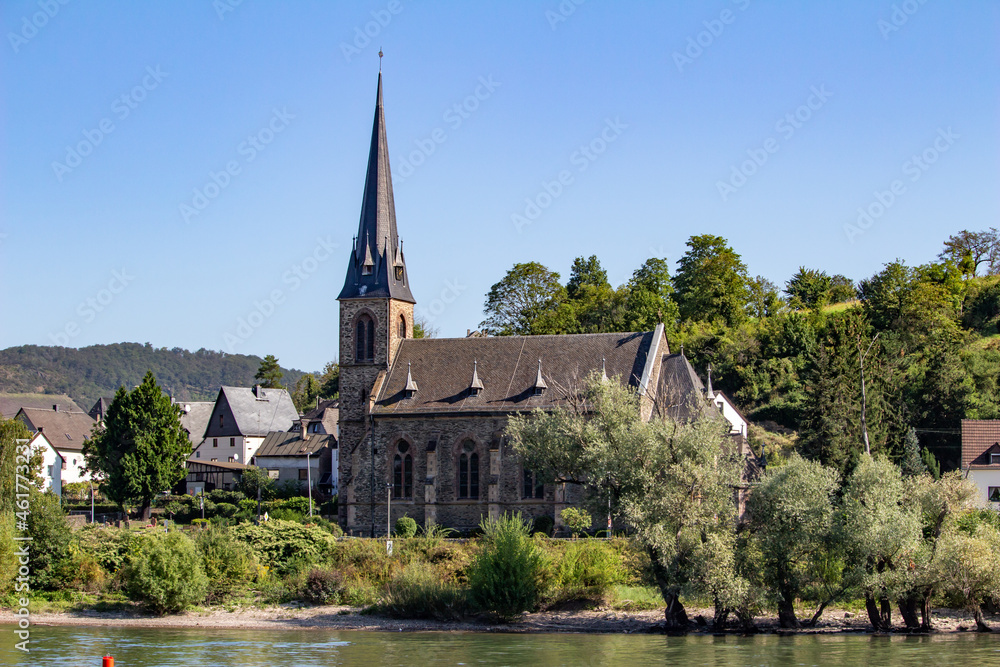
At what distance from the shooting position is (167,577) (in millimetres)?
41031

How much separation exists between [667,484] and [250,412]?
5849cm

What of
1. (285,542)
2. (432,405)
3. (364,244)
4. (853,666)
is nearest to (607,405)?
(853,666)

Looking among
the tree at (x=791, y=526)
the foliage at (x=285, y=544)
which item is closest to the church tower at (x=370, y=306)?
the foliage at (x=285, y=544)

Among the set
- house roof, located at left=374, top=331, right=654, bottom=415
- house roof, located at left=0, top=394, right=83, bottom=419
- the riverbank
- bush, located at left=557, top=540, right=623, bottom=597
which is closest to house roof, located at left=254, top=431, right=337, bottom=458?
house roof, located at left=374, top=331, right=654, bottom=415

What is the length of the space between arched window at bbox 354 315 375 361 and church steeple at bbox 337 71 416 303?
142 centimetres

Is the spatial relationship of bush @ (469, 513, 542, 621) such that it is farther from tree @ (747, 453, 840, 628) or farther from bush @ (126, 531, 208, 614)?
bush @ (126, 531, 208, 614)

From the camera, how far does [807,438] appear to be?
55375 millimetres

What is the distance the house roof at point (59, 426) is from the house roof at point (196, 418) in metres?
7.86

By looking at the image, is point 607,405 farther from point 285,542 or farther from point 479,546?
point 285,542

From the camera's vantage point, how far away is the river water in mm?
29891

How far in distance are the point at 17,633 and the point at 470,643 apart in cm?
1530

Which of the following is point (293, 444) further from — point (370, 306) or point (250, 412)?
point (370, 306)

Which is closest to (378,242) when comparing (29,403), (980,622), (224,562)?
(224,562)

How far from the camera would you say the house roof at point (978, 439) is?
53.7 meters
